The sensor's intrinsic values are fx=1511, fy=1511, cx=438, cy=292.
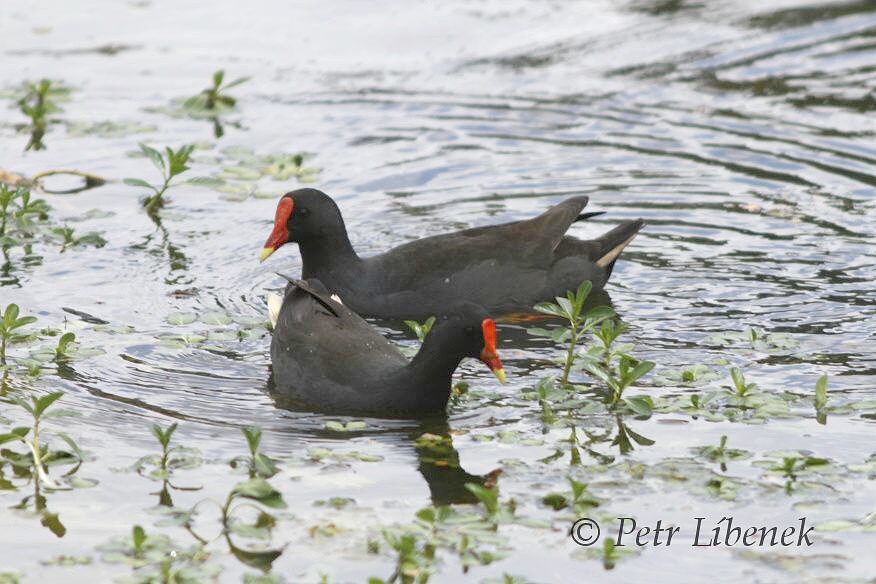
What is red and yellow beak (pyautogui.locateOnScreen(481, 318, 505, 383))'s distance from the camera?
19.7ft

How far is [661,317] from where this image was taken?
739cm

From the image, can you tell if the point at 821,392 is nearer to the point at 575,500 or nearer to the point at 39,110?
the point at 575,500

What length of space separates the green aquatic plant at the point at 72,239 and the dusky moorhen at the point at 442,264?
118cm

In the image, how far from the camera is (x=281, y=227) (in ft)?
25.5

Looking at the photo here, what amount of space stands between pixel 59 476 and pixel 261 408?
1.04m

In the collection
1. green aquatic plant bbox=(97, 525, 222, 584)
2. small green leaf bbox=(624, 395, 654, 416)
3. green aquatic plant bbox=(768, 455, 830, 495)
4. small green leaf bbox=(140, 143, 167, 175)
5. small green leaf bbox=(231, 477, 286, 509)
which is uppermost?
small green leaf bbox=(140, 143, 167, 175)

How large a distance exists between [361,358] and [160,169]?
113 inches

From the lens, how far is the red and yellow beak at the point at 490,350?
19.7 ft

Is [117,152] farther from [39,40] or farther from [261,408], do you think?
[261,408]

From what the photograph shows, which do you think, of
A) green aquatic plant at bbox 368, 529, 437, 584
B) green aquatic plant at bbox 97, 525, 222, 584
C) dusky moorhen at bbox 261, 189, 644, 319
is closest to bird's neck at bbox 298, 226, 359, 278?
dusky moorhen at bbox 261, 189, 644, 319

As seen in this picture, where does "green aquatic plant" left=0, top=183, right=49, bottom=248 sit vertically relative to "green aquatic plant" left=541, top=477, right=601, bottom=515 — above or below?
above

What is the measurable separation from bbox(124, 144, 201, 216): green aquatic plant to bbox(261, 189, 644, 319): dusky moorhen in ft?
3.00

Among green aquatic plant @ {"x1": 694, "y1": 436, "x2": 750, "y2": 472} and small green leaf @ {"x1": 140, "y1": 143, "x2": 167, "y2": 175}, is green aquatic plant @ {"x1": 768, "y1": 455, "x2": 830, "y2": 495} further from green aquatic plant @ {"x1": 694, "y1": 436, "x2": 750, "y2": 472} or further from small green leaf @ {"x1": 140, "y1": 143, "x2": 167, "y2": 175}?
small green leaf @ {"x1": 140, "y1": 143, "x2": 167, "y2": 175}

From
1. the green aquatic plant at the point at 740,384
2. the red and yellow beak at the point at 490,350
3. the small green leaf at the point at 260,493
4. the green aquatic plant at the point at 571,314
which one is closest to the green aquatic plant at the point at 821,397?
the green aquatic plant at the point at 740,384
